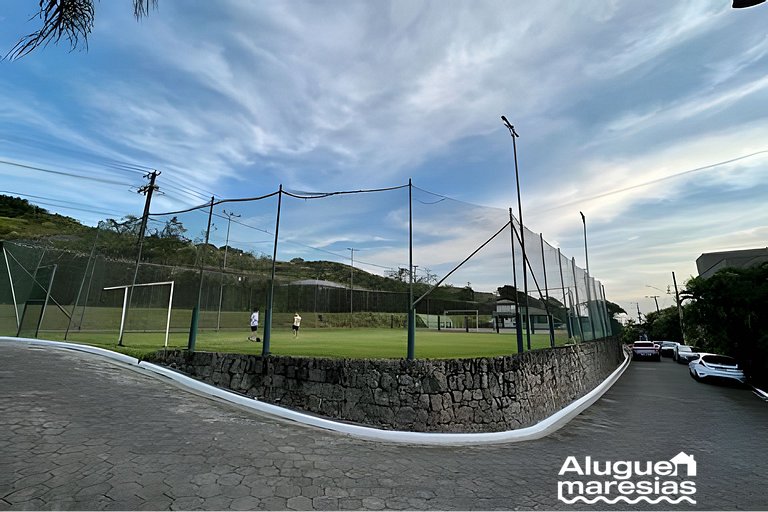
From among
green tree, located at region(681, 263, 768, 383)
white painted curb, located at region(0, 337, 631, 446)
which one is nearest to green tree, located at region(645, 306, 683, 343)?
green tree, located at region(681, 263, 768, 383)

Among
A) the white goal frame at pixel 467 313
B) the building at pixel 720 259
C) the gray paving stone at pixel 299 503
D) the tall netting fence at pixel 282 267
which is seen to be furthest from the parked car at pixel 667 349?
the gray paving stone at pixel 299 503

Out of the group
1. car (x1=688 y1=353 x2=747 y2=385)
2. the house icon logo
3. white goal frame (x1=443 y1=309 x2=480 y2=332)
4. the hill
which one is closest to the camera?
the house icon logo

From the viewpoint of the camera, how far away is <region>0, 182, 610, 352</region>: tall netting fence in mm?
7664

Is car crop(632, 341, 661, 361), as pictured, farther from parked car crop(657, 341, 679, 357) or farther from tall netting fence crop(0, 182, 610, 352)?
tall netting fence crop(0, 182, 610, 352)

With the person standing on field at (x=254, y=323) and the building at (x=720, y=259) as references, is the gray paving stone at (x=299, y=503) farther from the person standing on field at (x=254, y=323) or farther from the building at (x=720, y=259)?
the building at (x=720, y=259)

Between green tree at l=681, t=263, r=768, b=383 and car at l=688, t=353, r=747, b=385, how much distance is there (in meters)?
1.16

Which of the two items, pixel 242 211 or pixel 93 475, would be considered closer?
pixel 93 475

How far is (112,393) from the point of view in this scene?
5859mm

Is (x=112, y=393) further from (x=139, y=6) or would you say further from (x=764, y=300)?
(x=764, y=300)

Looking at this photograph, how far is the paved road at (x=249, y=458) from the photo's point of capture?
310 cm

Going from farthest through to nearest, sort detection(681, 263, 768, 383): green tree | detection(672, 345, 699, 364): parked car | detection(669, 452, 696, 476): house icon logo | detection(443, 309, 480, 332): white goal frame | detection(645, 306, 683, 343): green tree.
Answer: detection(645, 306, 683, 343): green tree < detection(672, 345, 699, 364): parked car < detection(443, 309, 480, 332): white goal frame < detection(681, 263, 768, 383): green tree < detection(669, 452, 696, 476): house icon logo

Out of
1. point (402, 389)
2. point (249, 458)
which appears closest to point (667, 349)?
point (402, 389)

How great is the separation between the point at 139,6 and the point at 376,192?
205 inches

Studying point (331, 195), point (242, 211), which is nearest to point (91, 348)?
point (242, 211)
